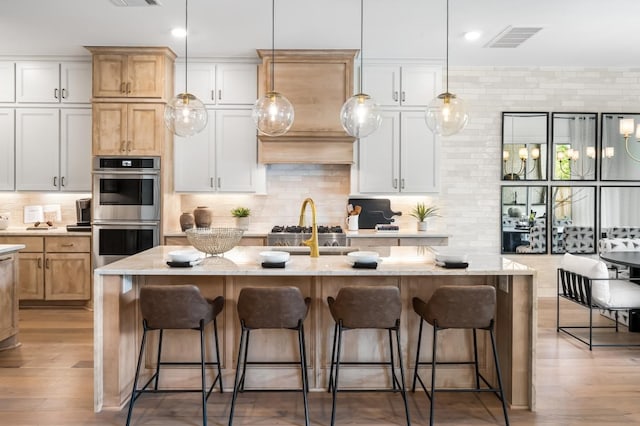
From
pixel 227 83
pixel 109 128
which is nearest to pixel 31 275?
pixel 109 128

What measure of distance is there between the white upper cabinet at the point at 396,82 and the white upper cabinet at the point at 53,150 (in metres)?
3.32

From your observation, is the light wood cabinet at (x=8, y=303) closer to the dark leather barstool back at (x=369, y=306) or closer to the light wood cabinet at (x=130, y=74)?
the light wood cabinet at (x=130, y=74)

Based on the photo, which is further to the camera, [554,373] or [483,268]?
[554,373]

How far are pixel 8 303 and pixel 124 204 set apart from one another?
160cm

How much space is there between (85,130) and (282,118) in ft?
11.0

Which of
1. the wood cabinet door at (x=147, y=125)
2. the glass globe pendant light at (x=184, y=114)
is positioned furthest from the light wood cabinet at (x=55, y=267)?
the glass globe pendant light at (x=184, y=114)

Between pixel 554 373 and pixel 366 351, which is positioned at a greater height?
pixel 366 351

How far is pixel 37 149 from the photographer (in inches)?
231

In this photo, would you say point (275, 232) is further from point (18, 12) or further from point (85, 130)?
point (18, 12)

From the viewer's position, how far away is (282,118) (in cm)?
360

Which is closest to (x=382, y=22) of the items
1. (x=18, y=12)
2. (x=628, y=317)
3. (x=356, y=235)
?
(x=356, y=235)

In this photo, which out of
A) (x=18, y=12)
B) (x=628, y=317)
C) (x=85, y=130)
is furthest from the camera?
(x=85, y=130)

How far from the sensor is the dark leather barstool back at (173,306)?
9.46 ft

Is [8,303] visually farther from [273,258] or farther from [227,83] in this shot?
[227,83]
